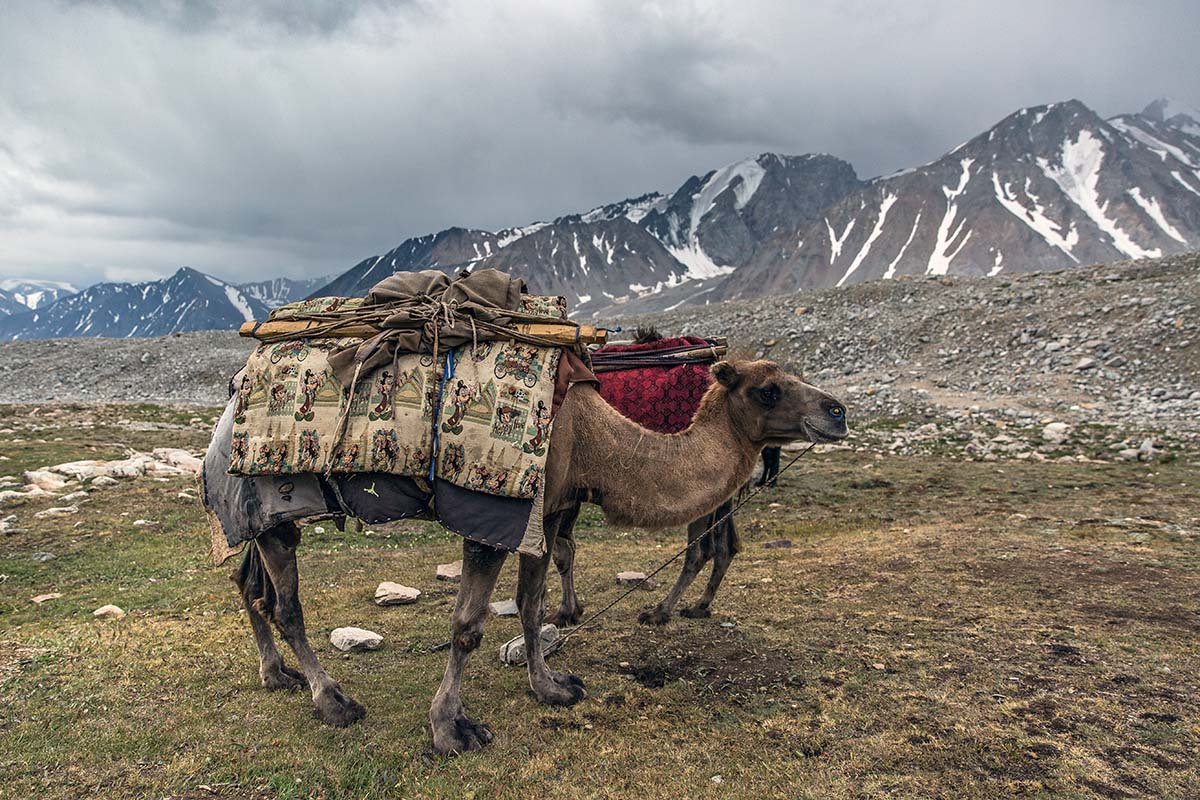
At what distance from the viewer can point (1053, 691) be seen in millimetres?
4508

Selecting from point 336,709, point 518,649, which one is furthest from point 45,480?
point 518,649

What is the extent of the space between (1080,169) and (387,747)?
825 feet

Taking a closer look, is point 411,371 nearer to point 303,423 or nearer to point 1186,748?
point 303,423

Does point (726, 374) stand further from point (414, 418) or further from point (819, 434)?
point (414, 418)

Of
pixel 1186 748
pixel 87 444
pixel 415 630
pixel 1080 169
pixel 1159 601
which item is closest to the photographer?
pixel 1186 748

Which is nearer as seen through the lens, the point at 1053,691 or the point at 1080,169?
the point at 1053,691

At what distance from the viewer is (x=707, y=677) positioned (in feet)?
17.2

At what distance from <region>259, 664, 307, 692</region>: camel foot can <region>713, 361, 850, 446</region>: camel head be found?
4.00m

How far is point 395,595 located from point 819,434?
4.78 m

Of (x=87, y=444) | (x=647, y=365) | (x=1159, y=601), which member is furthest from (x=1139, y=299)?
(x=87, y=444)

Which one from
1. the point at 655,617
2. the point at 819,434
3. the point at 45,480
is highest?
the point at 819,434

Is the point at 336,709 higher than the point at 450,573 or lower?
higher

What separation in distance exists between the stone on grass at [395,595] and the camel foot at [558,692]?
2.66 m

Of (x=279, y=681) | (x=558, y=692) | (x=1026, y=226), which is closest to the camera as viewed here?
(x=558, y=692)
